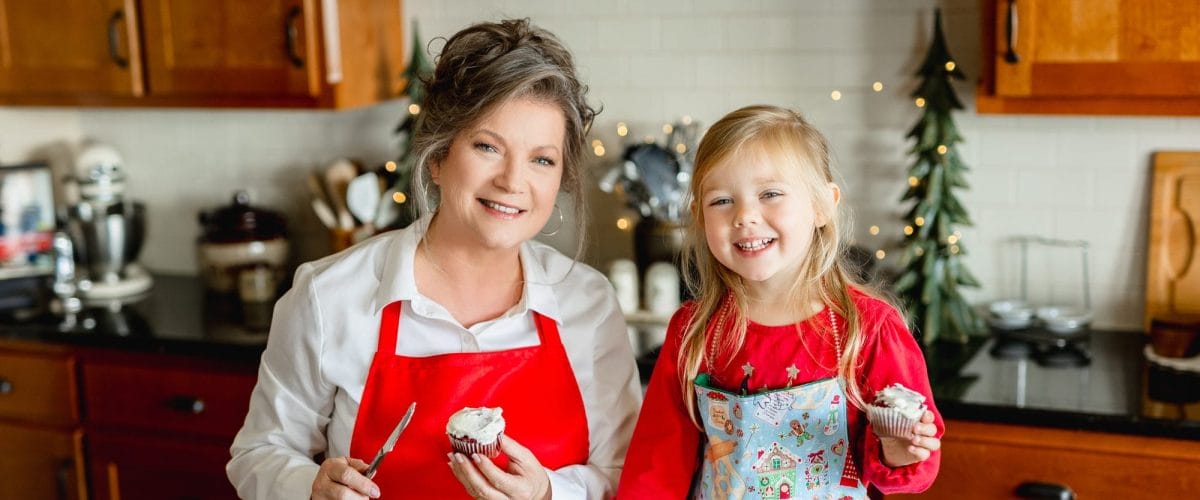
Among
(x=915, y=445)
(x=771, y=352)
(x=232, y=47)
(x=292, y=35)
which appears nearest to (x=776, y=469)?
(x=771, y=352)

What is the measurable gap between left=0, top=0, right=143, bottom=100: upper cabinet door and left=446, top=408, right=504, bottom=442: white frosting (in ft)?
6.22

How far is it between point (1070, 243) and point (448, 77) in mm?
1708

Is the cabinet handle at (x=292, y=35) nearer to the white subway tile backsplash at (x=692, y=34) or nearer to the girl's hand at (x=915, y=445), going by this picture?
the white subway tile backsplash at (x=692, y=34)

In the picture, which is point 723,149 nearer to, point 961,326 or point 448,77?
point 448,77

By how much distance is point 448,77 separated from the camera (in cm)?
184

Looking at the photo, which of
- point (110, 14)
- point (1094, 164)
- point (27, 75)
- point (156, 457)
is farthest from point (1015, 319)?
point (27, 75)

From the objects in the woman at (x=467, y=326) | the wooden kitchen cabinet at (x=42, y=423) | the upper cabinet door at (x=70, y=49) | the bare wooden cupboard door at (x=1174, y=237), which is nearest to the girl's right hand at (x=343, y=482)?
the woman at (x=467, y=326)

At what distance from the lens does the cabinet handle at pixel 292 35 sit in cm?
291

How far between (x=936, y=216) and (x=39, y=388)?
2.31 meters

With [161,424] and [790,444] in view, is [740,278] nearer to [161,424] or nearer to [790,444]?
[790,444]

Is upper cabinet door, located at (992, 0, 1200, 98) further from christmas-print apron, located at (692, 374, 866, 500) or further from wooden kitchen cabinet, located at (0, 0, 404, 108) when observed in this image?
wooden kitchen cabinet, located at (0, 0, 404, 108)

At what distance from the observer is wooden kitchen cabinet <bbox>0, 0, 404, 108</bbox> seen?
296 cm

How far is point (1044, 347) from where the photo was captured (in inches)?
106

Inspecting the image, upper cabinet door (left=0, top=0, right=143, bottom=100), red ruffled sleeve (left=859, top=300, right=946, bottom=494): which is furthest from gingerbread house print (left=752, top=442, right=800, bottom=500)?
upper cabinet door (left=0, top=0, right=143, bottom=100)
